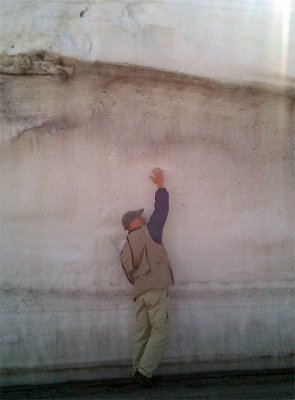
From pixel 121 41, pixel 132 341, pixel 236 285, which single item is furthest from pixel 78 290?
pixel 121 41

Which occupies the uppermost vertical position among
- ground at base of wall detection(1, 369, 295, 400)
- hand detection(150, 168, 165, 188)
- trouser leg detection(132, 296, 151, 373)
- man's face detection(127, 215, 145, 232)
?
hand detection(150, 168, 165, 188)

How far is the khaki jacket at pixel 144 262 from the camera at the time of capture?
4641 mm

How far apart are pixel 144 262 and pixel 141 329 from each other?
59cm

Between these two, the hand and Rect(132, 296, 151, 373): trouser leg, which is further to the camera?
the hand

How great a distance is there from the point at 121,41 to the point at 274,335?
2.96 meters

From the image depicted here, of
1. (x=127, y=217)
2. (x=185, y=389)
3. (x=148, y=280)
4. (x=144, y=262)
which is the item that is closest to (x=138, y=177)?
(x=127, y=217)

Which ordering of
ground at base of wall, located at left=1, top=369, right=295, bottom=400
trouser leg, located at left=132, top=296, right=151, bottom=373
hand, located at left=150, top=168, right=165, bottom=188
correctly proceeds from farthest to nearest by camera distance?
hand, located at left=150, top=168, right=165, bottom=188, trouser leg, located at left=132, top=296, right=151, bottom=373, ground at base of wall, located at left=1, top=369, right=295, bottom=400

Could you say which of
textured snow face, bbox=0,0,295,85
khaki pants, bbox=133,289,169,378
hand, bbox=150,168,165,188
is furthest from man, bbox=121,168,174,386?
textured snow face, bbox=0,0,295,85

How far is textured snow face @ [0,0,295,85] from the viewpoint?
5.03 metres

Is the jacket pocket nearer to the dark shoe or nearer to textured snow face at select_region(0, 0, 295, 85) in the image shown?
the dark shoe

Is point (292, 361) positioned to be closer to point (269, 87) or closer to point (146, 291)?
point (146, 291)

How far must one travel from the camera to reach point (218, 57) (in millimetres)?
5117

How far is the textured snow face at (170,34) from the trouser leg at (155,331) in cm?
200

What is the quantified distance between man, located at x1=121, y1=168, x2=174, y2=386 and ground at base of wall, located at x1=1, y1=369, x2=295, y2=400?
184 mm
